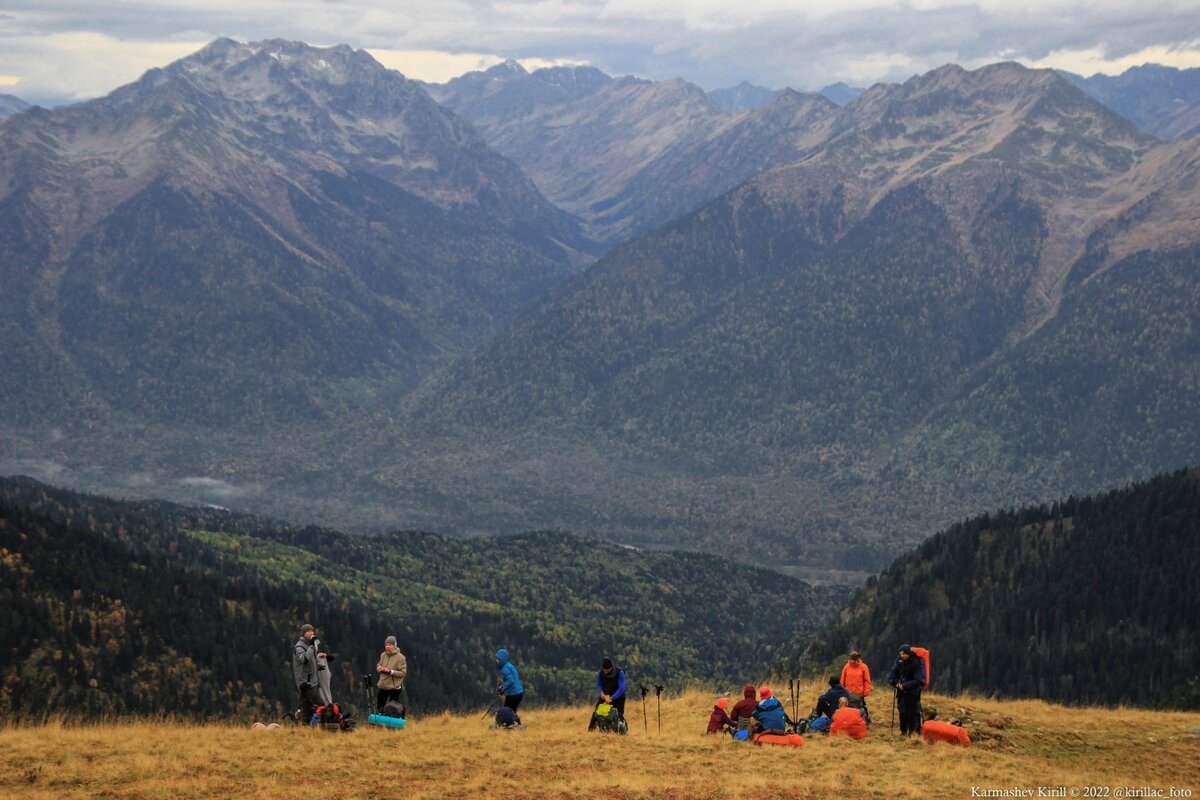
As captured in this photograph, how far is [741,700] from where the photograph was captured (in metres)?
59.8

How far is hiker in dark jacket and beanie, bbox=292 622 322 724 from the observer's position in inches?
2281

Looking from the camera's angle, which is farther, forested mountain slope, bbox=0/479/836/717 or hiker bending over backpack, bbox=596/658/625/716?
forested mountain slope, bbox=0/479/836/717

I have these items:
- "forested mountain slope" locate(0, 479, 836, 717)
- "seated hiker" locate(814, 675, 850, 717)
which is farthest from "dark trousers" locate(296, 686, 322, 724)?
"forested mountain slope" locate(0, 479, 836, 717)

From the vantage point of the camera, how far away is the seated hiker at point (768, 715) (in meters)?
57.1

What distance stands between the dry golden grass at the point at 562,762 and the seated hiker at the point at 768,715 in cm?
149

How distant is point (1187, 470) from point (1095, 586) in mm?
26015

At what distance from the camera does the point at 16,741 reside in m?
54.7


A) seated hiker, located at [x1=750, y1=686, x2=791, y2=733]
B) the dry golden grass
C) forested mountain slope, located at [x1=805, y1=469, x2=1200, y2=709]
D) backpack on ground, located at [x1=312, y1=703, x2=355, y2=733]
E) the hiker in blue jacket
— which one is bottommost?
the dry golden grass

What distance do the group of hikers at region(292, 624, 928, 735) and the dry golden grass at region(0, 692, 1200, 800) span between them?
1231mm

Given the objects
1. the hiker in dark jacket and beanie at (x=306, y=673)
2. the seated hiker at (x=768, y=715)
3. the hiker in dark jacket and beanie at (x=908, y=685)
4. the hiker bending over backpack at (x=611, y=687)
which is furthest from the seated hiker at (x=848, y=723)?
the hiker in dark jacket and beanie at (x=306, y=673)

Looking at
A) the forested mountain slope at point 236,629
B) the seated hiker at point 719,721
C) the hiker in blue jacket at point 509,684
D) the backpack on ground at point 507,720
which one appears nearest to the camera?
the seated hiker at point 719,721

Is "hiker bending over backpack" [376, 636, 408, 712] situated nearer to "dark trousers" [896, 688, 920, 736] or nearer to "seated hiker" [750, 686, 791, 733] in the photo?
"seated hiker" [750, 686, 791, 733]

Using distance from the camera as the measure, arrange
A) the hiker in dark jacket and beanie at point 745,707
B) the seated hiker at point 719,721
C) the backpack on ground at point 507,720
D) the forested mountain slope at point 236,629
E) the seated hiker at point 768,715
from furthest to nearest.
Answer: the forested mountain slope at point 236,629
the backpack on ground at point 507,720
the seated hiker at point 719,721
the hiker in dark jacket and beanie at point 745,707
the seated hiker at point 768,715

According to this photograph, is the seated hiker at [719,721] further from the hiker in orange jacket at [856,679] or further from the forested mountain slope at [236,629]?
the forested mountain slope at [236,629]
